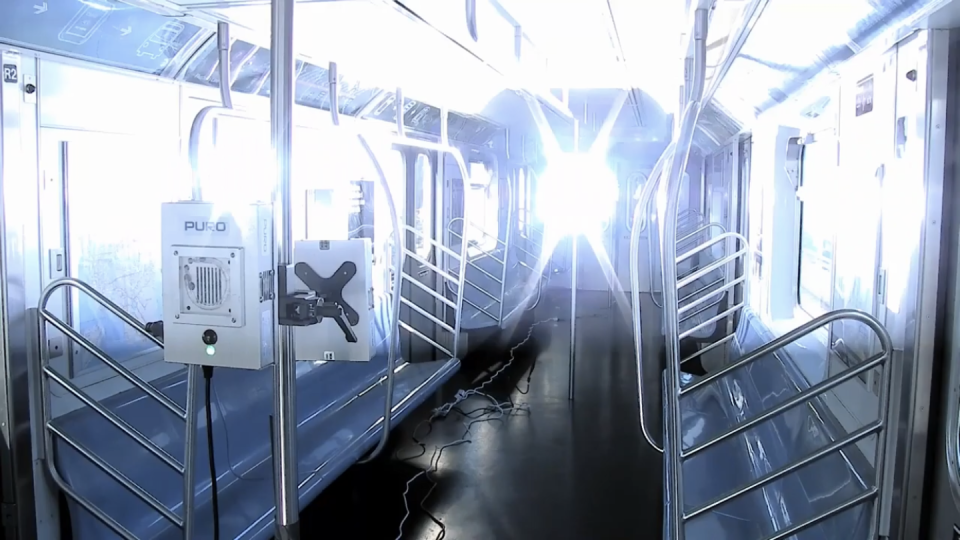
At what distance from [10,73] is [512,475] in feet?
9.38

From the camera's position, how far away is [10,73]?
2572 millimetres

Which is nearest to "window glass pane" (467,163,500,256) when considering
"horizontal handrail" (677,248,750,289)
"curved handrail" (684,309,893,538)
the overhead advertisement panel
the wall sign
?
"horizontal handrail" (677,248,750,289)

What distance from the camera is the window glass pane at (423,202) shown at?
6.64m

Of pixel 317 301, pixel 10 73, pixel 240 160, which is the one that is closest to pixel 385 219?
pixel 240 160

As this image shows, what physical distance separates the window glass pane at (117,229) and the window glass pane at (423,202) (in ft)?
10.6

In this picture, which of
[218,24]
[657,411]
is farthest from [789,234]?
[218,24]

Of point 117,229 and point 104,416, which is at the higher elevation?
point 117,229

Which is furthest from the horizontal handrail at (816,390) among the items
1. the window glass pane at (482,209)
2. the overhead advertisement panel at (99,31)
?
the window glass pane at (482,209)

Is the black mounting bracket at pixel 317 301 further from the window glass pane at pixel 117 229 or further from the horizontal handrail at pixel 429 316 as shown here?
the horizontal handrail at pixel 429 316

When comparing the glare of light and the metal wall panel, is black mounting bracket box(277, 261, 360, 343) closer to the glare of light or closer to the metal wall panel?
the metal wall panel

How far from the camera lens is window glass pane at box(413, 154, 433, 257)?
21.8ft

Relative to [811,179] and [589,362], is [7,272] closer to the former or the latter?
[811,179]

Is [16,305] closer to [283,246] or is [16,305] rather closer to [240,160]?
[283,246]

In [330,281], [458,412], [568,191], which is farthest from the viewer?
[568,191]
